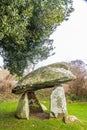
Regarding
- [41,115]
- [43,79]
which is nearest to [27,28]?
[43,79]

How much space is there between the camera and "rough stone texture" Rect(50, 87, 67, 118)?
15.6 metres

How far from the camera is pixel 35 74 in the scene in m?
15.8


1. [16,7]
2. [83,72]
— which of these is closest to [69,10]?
[16,7]

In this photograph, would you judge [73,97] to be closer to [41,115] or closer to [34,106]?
[34,106]

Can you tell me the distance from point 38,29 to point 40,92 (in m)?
11.2

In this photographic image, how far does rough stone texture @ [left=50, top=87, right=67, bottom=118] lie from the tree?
2.36 m

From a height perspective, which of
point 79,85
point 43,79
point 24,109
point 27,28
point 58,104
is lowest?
point 24,109

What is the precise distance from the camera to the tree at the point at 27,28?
47.3 feet

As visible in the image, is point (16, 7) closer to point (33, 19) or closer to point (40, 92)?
point (33, 19)

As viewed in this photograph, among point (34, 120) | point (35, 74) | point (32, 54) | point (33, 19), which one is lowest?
point (34, 120)

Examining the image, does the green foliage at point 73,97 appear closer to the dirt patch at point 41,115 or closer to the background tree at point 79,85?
the background tree at point 79,85

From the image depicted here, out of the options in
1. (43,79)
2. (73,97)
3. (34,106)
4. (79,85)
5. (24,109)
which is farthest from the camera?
(79,85)

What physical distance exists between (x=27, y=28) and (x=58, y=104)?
371 centimetres

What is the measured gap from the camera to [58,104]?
1561 centimetres
